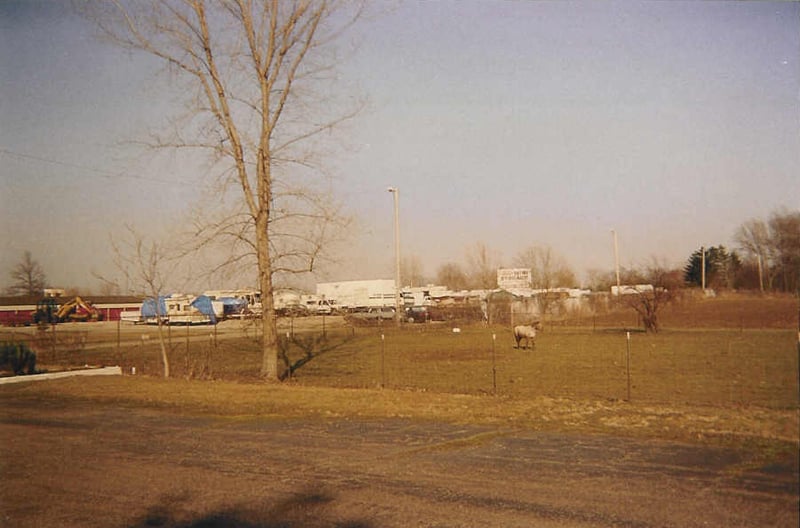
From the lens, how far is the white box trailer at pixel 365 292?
86.5m

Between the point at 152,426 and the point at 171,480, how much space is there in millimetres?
4508

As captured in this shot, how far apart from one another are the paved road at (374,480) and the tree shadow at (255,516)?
21mm

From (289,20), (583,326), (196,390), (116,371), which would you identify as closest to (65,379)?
(116,371)

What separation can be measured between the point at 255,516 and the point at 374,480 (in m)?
1.75

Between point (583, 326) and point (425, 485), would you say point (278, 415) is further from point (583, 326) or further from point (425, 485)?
point (583, 326)

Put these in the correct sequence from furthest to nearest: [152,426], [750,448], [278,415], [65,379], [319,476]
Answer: [65,379] < [278,415] < [152,426] < [319,476] < [750,448]

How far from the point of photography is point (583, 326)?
5219cm

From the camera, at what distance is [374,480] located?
8492 mm

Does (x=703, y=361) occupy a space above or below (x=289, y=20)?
below

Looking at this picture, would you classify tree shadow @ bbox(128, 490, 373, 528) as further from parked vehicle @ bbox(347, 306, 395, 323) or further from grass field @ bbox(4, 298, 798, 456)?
parked vehicle @ bbox(347, 306, 395, 323)

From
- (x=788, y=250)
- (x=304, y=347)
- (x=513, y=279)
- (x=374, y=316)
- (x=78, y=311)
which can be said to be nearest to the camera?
(x=788, y=250)

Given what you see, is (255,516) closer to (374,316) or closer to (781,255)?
(781,255)

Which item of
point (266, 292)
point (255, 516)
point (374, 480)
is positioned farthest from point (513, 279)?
point (255, 516)

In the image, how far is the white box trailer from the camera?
86.5m
